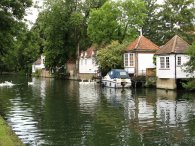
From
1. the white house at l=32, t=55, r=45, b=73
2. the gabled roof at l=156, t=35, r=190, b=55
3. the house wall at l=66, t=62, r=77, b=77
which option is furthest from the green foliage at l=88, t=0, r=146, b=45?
the white house at l=32, t=55, r=45, b=73

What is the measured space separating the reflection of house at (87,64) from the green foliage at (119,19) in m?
8.86

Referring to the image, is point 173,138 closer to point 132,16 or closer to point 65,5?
point 132,16

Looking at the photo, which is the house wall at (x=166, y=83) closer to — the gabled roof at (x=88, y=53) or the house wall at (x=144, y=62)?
the house wall at (x=144, y=62)

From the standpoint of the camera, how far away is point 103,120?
81.6 ft

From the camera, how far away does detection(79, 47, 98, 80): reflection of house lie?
84800 millimetres

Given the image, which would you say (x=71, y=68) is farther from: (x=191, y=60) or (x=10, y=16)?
(x=10, y=16)

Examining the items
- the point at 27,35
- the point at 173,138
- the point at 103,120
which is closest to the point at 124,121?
the point at 103,120

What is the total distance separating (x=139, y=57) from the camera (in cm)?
6119

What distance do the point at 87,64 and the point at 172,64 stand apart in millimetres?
38542

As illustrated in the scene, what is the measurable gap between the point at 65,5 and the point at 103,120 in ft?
225

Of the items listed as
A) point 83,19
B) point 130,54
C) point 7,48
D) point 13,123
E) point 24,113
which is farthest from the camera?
point 83,19

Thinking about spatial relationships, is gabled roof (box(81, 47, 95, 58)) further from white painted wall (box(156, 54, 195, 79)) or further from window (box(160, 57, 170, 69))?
white painted wall (box(156, 54, 195, 79))

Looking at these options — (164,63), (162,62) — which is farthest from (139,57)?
(164,63)

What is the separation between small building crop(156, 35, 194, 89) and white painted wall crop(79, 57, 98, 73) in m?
30.5
